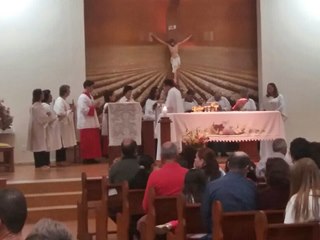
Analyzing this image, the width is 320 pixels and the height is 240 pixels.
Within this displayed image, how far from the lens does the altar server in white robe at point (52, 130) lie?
13.1 m

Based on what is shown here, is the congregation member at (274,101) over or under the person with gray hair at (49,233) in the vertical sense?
over

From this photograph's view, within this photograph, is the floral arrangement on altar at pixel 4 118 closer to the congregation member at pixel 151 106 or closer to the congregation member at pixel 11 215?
the congregation member at pixel 151 106

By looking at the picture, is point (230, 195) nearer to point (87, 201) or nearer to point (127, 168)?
point (127, 168)

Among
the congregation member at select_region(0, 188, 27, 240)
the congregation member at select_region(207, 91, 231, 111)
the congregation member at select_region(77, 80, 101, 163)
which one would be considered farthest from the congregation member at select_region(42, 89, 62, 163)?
the congregation member at select_region(0, 188, 27, 240)

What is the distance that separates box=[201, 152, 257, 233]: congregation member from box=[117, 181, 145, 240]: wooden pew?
150cm

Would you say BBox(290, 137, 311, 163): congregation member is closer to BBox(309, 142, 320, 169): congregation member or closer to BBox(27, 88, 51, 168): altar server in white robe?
BBox(309, 142, 320, 169): congregation member

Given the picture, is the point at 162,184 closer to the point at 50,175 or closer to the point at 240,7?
the point at 50,175

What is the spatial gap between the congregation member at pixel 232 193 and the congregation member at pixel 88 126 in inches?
319

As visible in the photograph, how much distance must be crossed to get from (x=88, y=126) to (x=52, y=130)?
713 millimetres

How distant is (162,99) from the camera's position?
14992mm

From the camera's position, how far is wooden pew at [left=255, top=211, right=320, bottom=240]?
403 cm

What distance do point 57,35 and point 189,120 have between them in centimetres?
419

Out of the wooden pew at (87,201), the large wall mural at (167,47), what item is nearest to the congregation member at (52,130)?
the large wall mural at (167,47)

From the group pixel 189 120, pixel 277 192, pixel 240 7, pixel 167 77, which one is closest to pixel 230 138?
pixel 189 120
